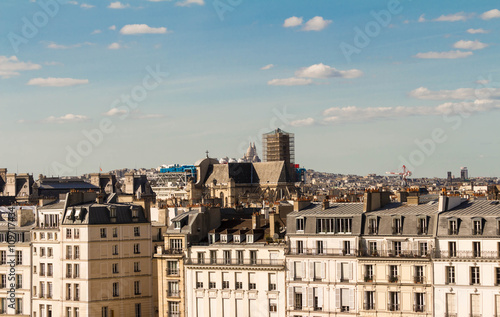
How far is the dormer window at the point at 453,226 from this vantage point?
2386 inches

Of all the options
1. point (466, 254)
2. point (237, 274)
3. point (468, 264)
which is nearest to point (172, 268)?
point (237, 274)

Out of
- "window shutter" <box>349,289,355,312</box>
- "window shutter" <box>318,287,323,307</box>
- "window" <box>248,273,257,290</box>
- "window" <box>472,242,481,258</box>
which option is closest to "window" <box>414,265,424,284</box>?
"window" <box>472,242,481,258</box>

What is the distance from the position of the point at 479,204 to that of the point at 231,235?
699 inches

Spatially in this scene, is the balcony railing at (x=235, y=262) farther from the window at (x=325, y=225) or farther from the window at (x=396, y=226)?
the window at (x=396, y=226)

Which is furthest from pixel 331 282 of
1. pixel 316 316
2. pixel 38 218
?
pixel 38 218

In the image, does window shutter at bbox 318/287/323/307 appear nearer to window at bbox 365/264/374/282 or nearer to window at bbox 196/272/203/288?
window at bbox 365/264/374/282

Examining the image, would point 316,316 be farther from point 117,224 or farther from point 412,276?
point 117,224

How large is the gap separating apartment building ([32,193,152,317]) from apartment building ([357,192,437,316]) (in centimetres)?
1997

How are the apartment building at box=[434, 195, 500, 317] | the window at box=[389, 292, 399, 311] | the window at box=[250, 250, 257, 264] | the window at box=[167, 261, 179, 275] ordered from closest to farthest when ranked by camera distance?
the apartment building at box=[434, 195, 500, 317]
the window at box=[389, 292, 399, 311]
the window at box=[250, 250, 257, 264]
the window at box=[167, 261, 179, 275]

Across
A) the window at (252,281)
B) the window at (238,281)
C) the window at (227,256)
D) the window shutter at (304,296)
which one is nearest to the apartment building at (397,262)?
the window shutter at (304,296)

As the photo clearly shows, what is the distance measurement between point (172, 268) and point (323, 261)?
43.1ft

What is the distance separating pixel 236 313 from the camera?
68562 mm

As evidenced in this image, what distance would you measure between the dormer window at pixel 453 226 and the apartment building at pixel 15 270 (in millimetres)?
34356

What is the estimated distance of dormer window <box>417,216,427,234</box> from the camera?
6206 cm
